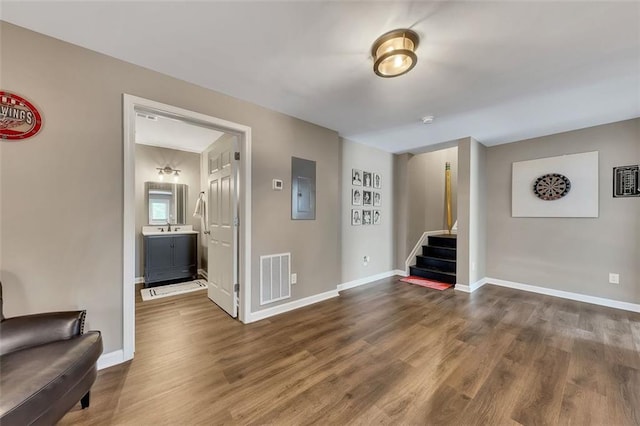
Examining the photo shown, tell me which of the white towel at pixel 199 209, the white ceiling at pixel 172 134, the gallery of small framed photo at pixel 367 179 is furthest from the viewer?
the white towel at pixel 199 209

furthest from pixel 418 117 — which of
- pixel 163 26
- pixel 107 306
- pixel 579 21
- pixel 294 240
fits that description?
pixel 107 306

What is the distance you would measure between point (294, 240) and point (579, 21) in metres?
2.94

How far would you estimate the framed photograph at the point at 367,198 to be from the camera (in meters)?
4.25

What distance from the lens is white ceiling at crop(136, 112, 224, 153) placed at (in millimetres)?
3213

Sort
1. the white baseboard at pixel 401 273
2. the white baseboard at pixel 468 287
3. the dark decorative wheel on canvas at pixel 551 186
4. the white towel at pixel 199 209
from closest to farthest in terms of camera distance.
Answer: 1. the dark decorative wheel on canvas at pixel 551 186
2. the white baseboard at pixel 468 287
3. the white towel at pixel 199 209
4. the white baseboard at pixel 401 273

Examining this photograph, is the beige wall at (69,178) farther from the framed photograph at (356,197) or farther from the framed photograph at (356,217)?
the framed photograph at (356,217)

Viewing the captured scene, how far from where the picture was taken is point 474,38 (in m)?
1.63

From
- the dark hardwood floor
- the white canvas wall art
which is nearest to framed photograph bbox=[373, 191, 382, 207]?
the dark hardwood floor

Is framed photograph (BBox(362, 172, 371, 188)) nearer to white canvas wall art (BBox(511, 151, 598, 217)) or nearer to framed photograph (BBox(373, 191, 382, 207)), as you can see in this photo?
framed photograph (BBox(373, 191, 382, 207))

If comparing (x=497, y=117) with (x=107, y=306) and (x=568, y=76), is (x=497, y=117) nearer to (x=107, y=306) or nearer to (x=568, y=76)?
(x=568, y=76)

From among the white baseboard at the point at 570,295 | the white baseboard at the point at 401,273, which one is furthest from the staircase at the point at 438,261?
the white baseboard at the point at 570,295

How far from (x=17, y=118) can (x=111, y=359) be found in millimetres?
1823

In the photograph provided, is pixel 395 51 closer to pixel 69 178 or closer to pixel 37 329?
pixel 69 178

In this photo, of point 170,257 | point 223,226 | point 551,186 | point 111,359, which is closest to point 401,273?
point 551,186
